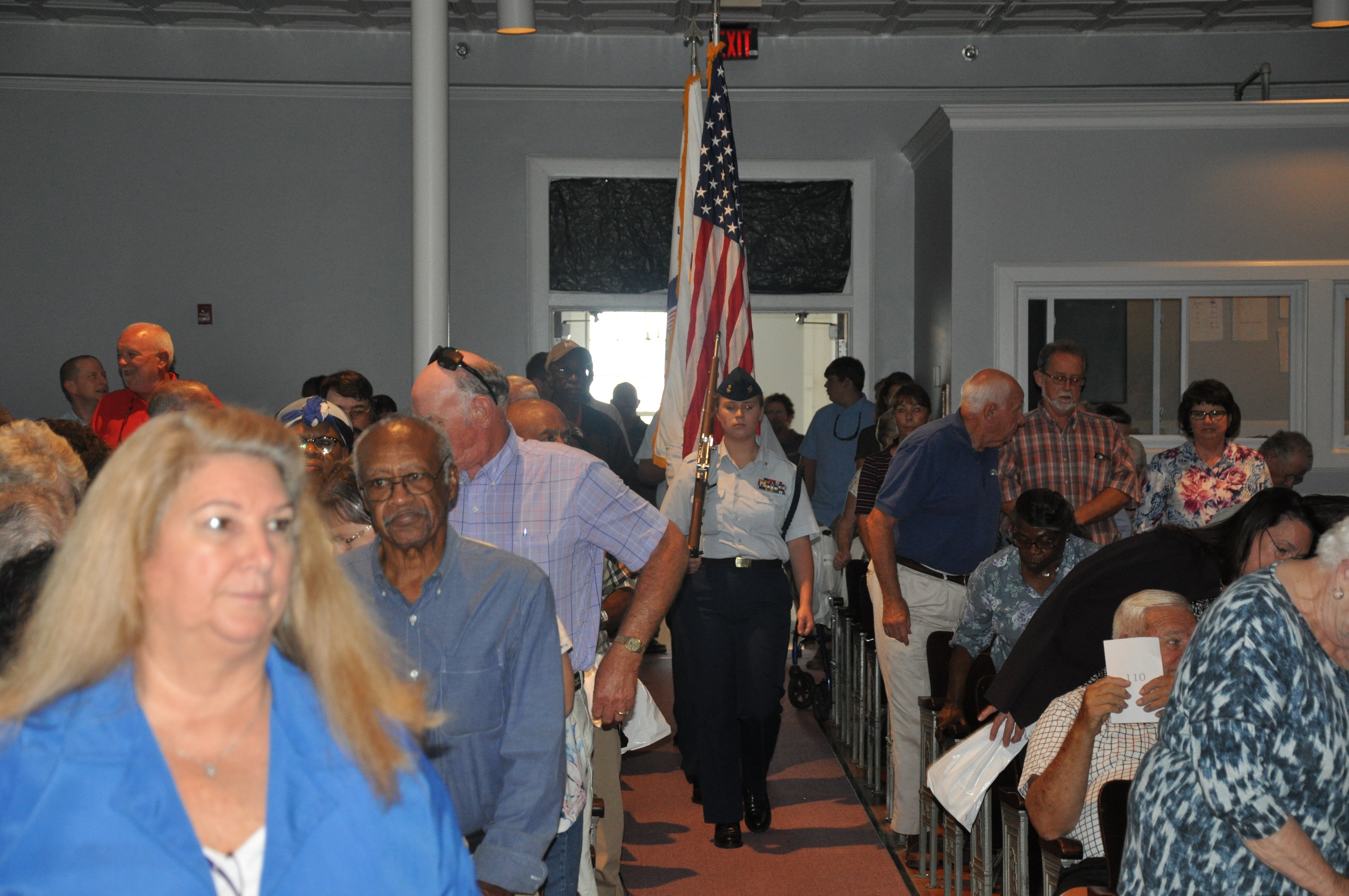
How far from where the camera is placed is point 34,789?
1204mm

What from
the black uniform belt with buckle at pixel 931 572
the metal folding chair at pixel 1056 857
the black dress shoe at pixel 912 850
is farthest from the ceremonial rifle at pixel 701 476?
the metal folding chair at pixel 1056 857

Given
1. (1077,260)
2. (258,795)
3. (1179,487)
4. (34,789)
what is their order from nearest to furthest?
(34,789), (258,795), (1179,487), (1077,260)

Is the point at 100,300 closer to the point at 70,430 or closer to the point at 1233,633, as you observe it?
the point at 70,430

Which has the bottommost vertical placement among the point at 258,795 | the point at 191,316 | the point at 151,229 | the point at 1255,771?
the point at 1255,771

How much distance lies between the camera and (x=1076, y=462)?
558cm

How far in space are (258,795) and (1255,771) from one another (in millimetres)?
1773

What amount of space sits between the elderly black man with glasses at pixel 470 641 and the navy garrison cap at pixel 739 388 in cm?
316

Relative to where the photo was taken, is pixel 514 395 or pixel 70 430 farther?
pixel 514 395

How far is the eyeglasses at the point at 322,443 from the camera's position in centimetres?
365

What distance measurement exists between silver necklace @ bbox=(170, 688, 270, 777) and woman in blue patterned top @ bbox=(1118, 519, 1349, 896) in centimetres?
173

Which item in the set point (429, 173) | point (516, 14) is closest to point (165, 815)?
point (429, 173)

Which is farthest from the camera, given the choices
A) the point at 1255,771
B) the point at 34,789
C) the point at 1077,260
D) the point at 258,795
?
the point at 1077,260

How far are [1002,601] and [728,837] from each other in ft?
5.57

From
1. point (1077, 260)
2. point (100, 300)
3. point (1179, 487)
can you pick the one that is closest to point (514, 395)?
point (1179, 487)
